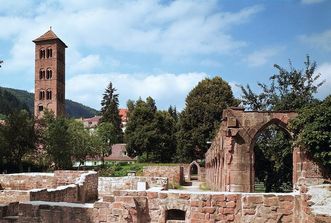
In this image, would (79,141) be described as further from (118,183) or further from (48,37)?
(48,37)

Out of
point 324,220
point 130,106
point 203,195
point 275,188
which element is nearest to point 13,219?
point 203,195

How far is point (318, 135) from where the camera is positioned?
58.2 feet

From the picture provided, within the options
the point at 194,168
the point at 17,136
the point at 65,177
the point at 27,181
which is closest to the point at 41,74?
the point at 17,136

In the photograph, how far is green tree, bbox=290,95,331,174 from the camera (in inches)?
698

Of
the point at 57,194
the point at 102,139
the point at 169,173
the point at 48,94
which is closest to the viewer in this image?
the point at 57,194

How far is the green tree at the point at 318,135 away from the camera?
17719 mm

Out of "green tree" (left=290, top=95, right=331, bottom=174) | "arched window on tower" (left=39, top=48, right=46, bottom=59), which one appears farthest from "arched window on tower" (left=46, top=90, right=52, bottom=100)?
"green tree" (left=290, top=95, right=331, bottom=174)

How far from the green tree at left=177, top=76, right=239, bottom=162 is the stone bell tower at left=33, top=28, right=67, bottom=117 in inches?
1683

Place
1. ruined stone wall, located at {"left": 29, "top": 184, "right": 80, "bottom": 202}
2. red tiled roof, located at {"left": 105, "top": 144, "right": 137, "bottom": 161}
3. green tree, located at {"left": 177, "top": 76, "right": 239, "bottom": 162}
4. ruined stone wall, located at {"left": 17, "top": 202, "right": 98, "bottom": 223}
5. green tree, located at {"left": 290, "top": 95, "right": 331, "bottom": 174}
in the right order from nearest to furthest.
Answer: ruined stone wall, located at {"left": 17, "top": 202, "right": 98, "bottom": 223} → ruined stone wall, located at {"left": 29, "top": 184, "right": 80, "bottom": 202} → green tree, located at {"left": 290, "top": 95, "right": 331, "bottom": 174} → green tree, located at {"left": 177, "top": 76, "right": 239, "bottom": 162} → red tiled roof, located at {"left": 105, "top": 144, "right": 137, "bottom": 161}

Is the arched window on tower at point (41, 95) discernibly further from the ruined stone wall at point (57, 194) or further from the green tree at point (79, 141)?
the ruined stone wall at point (57, 194)

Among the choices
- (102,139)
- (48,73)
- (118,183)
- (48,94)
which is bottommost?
(118,183)

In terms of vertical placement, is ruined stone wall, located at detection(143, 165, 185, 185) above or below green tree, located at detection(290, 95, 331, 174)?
below

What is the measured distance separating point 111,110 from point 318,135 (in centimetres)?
7953

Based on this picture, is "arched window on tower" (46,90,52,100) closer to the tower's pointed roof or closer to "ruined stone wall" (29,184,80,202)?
the tower's pointed roof
